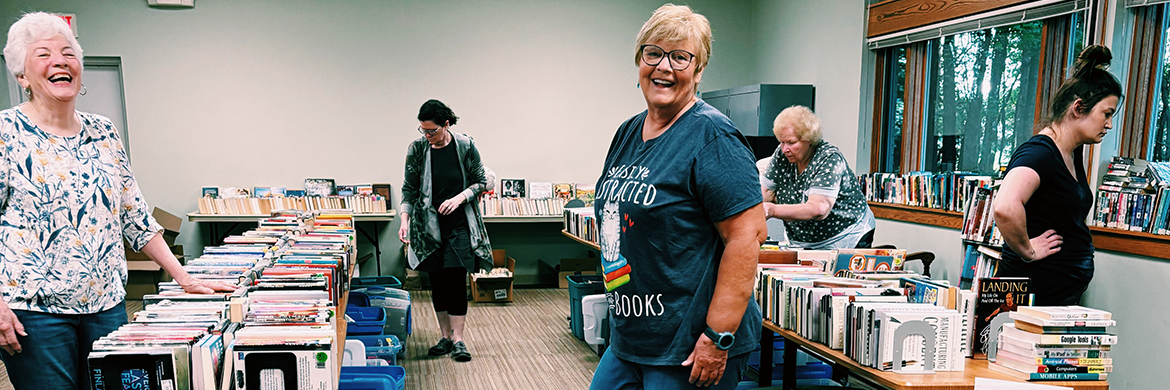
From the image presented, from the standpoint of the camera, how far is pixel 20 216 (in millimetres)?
1662

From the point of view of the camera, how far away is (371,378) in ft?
8.48

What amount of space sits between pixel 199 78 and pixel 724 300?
6.15 meters

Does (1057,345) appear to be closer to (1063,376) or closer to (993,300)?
(1063,376)

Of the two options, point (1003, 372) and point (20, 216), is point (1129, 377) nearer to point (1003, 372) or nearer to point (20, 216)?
point (1003, 372)

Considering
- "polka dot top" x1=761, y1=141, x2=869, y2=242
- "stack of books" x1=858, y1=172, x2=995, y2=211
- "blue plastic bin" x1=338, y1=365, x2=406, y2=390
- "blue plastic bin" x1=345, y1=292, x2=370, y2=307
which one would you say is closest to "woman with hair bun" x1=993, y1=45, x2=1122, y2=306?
"polka dot top" x1=761, y1=141, x2=869, y2=242

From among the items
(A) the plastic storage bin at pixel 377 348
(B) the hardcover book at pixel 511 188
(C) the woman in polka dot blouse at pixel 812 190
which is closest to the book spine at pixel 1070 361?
(C) the woman in polka dot blouse at pixel 812 190

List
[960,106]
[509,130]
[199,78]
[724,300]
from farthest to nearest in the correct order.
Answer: [509,130]
[199,78]
[960,106]
[724,300]

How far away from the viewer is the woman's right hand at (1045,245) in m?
2.36

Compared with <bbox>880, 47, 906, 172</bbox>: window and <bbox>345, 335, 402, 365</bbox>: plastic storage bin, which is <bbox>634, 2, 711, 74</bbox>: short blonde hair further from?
<bbox>880, 47, 906, 172</bbox>: window

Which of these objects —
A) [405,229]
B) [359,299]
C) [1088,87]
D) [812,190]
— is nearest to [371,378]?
[359,299]

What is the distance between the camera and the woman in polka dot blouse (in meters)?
3.14

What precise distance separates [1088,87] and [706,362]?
6.45 ft

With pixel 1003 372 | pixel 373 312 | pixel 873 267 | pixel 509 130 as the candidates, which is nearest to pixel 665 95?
pixel 1003 372

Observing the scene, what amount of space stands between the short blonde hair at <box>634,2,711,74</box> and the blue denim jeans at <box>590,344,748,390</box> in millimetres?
682
